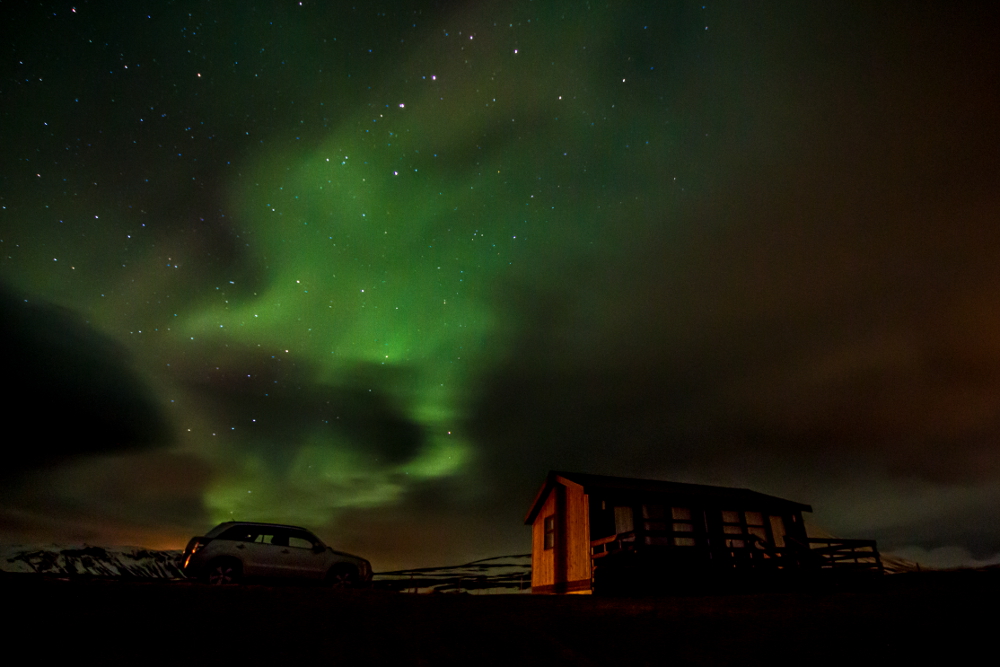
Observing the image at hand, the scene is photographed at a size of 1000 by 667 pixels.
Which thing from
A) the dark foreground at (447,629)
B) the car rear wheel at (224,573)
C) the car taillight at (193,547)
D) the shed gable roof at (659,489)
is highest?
the shed gable roof at (659,489)

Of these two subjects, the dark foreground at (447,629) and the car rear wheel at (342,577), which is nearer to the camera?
Result: the dark foreground at (447,629)

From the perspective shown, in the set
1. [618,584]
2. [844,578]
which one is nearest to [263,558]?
[618,584]

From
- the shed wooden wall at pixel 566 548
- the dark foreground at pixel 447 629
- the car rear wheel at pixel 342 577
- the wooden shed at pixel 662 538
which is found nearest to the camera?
the dark foreground at pixel 447 629

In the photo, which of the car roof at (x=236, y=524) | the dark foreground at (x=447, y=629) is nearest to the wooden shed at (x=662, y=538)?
the dark foreground at (x=447, y=629)

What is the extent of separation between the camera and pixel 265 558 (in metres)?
14.3

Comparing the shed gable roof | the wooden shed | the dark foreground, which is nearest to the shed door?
the wooden shed

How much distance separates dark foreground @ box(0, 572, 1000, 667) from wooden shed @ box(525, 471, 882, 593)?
24.0ft

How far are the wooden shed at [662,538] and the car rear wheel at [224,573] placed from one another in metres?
10.7

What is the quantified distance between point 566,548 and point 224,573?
521 inches

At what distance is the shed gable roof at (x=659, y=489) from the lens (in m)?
21.3

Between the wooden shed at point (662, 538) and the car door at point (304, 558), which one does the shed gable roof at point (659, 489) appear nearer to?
the wooden shed at point (662, 538)

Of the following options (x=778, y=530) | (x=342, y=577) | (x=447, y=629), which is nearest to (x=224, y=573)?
(x=342, y=577)

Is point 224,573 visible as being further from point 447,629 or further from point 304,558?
point 447,629

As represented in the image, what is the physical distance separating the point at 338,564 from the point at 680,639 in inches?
426
